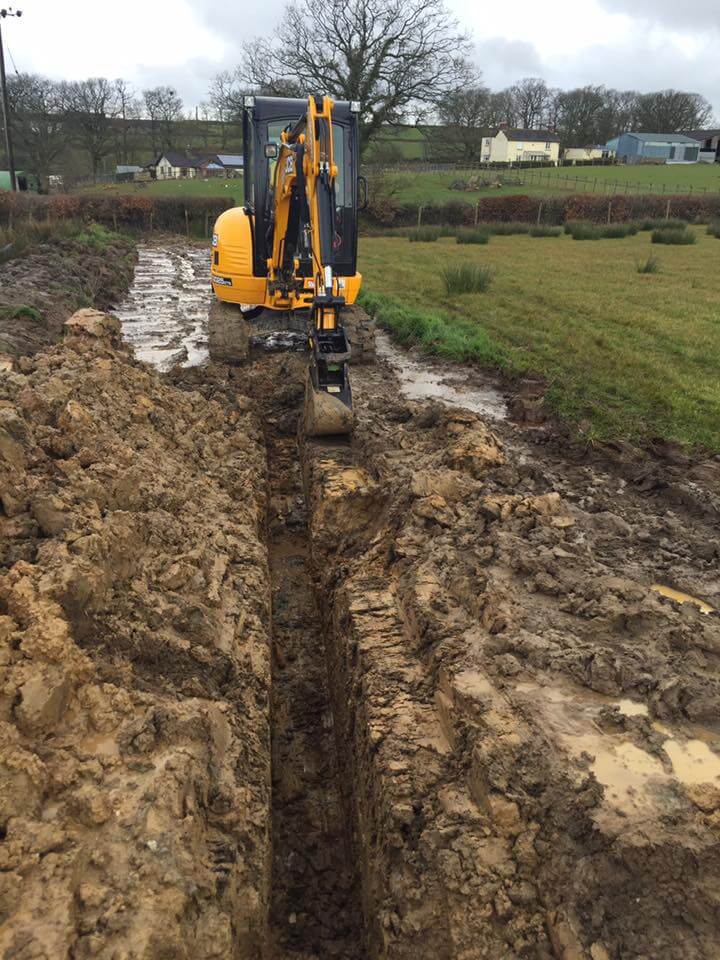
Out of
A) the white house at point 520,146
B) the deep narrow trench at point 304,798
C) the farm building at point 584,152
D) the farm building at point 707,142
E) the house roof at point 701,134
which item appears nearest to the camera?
the deep narrow trench at point 304,798

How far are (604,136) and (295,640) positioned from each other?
270ft

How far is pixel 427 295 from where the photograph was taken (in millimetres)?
15805

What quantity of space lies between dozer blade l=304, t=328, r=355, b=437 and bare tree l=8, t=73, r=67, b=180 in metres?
46.7

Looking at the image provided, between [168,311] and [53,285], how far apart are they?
92.9 inches

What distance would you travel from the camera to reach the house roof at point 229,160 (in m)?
58.9

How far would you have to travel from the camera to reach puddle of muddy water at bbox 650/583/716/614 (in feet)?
14.9

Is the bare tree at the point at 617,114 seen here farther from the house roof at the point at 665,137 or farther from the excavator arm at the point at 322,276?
the excavator arm at the point at 322,276

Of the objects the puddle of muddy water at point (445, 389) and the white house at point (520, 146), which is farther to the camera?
the white house at point (520, 146)

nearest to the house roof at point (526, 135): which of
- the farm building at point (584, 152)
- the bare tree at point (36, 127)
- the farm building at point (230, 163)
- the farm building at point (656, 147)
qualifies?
the farm building at point (584, 152)

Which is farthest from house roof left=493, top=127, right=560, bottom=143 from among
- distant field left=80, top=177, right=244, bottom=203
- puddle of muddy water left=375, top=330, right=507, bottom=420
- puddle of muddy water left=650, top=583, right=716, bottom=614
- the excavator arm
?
puddle of muddy water left=650, top=583, right=716, bottom=614

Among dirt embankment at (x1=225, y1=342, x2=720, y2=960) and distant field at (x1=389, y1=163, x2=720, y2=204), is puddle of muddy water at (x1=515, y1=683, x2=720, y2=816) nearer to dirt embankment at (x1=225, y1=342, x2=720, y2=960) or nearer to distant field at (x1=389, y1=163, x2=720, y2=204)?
dirt embankment at (x1=225, y1=342, x2=720, y2=960)

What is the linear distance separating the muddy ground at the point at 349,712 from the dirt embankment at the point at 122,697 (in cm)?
2

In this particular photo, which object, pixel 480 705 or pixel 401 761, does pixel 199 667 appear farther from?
pixel 480 705

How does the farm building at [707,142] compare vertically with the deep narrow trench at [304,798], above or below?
above
